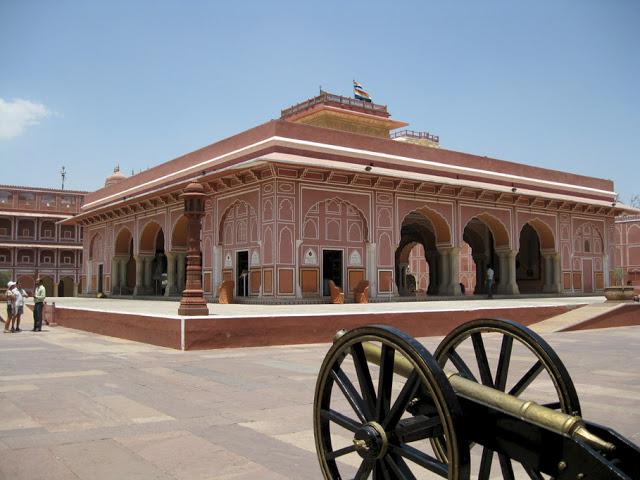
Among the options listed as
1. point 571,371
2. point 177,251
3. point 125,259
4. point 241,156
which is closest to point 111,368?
point 571,371

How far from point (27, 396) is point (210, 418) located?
234cm

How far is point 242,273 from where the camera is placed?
22.0m

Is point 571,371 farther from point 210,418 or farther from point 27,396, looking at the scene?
point 27,396

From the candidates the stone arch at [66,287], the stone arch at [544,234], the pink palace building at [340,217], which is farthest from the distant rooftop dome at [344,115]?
the stone arch at [66,287]

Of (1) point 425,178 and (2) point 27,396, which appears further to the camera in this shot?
(1) point 425,178

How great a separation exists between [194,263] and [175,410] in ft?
22.3

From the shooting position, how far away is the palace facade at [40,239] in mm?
52844

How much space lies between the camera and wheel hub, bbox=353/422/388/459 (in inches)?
108

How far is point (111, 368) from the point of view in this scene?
864 centimetres

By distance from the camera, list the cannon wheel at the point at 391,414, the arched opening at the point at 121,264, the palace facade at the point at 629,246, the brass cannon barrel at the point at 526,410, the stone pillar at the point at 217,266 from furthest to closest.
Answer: the palace facade at the point at 629,246
the arched opening at the point at 121,264
the stone pillar at the point at 217,266
the cannon wheel at the point at 391,414
the brass cannon barrel at the point at 526,410

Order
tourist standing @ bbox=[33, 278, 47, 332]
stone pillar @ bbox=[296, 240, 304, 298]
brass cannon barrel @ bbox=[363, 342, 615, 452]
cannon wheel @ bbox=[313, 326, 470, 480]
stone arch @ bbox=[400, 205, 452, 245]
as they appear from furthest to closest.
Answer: stone arch @ bbox=[400, 205, 452, 245]
stone pillar @ bbox=[296, 240, 304, 298]
tourist standing @ bbox=[33, 278, 47, 332]
cannon wheel @ bbox=[313, 326, 470, 480]
brass cannon barrel @ bbox=[363, 342, 615, 452]

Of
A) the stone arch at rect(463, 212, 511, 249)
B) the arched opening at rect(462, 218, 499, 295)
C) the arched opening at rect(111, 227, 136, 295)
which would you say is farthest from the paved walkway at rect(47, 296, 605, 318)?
the arched opening at rect(111, 227, 136, 295)

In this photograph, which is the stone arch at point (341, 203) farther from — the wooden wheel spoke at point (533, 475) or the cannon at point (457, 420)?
the wooden wheel spoke at point (533, 475)

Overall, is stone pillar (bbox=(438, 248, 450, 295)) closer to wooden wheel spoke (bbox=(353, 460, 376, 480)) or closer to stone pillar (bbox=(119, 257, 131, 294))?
stone pillar (bbox=(119, 257, 131, 294))
